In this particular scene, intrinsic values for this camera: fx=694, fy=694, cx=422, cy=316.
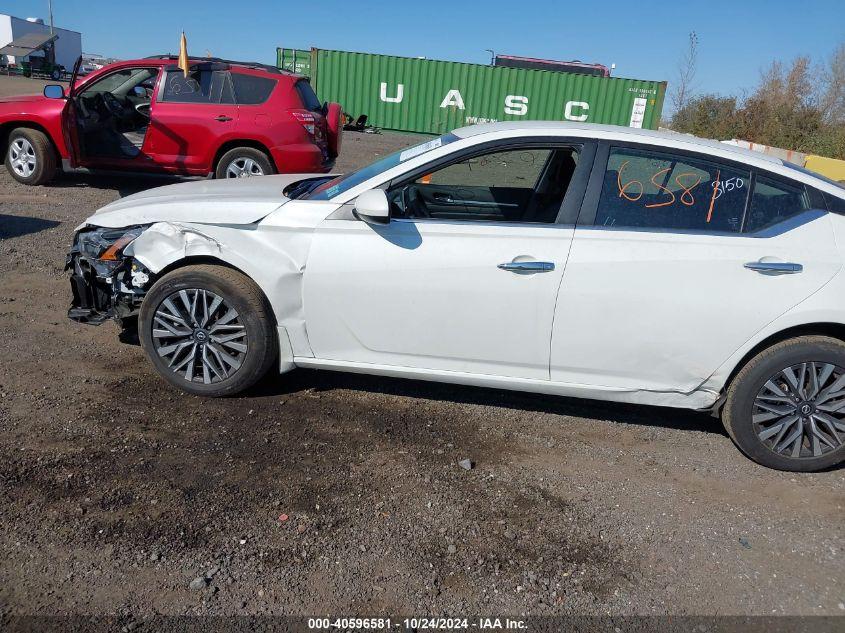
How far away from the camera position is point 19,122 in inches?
370

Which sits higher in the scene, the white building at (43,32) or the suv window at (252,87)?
the white building at (43,32)

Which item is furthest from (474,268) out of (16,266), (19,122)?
(19,122)

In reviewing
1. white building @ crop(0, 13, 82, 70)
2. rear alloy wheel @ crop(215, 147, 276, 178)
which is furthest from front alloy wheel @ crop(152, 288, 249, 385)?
white building @ crop(0, 13, 82, 70)

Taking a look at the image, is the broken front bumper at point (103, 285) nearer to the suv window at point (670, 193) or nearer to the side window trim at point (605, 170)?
the side window trim at point (605, 170)

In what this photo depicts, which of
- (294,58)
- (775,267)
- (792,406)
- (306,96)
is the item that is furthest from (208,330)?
(294,58)

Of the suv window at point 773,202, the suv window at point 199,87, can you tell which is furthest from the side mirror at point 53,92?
the suv window at point 773,202

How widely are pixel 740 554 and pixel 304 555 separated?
6.34 feet

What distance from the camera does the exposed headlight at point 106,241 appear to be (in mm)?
4105

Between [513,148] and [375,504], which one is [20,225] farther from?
[375,504]

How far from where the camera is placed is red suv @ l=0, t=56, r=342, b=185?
9.30 m

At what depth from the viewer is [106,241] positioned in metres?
4.21

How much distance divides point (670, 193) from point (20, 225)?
22.2 feet

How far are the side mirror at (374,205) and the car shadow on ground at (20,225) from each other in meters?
5.09

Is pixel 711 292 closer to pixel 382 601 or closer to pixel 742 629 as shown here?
pixel 742 629
